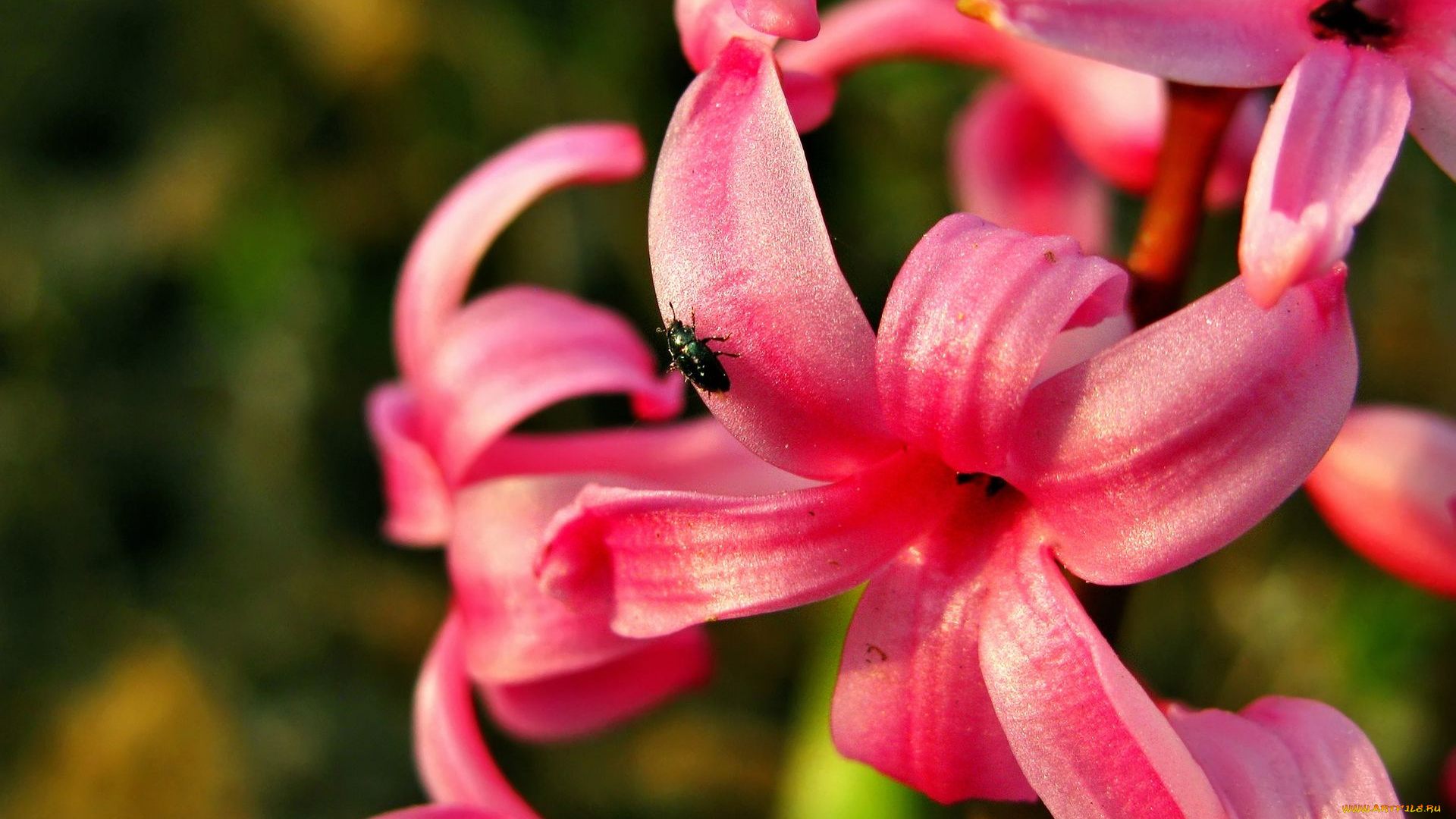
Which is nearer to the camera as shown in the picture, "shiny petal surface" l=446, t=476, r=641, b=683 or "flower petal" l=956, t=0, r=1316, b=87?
"flower petal" l=956, t=0, r=1316, b=87

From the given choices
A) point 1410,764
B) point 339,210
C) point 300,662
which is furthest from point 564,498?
point 300,662

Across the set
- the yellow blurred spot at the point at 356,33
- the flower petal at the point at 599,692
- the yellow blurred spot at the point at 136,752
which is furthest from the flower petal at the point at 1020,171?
the yellow blurred spot at the point at 136,752

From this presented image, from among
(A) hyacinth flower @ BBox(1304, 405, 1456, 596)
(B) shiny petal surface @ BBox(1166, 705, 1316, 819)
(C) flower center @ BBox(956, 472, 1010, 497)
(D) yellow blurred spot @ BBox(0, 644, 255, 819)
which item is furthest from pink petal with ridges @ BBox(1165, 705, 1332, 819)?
(D) yellow blurred spot @ BBox(0, 644, 255, 819)

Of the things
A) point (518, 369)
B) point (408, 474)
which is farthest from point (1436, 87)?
point (408, 474)

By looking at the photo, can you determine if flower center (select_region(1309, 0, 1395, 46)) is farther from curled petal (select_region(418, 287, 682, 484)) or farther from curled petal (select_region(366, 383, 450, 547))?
curled petal (select_region(366, 383, 450, 547))

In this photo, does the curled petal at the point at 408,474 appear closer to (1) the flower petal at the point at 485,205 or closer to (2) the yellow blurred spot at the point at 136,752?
(1) the flower petal at the point at 485,205

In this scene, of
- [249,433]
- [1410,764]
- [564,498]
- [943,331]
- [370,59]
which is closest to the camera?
[943,331]

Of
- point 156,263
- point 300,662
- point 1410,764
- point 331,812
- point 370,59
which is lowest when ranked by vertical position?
point 331,812

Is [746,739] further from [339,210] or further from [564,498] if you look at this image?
[564,498]

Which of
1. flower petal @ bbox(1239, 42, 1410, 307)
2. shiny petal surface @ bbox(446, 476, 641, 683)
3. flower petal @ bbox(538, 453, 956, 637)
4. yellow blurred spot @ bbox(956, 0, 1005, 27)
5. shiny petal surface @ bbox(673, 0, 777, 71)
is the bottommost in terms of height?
shiny petal surface @ bbox(446, 476, 641, 683)
